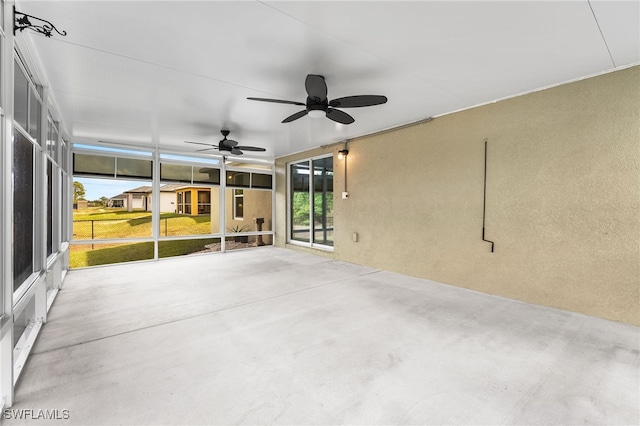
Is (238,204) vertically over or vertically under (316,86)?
under

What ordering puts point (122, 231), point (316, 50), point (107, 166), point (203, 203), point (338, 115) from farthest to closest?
point (203, 203) → point (122, 231) → point (107, 166) → point (338, 115) → point (316, 50)

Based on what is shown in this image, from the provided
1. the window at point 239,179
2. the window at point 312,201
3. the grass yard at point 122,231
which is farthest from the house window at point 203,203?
the window at point 312,201

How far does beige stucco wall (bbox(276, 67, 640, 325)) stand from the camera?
296 centimetres

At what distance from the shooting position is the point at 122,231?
32.7ft

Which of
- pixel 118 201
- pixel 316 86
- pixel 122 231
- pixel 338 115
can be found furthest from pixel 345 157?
pixel 122 231

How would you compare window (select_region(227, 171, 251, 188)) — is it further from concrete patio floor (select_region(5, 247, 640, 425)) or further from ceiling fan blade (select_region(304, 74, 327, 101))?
ceiling fan blade (select_region(304, 74, 327, 101))

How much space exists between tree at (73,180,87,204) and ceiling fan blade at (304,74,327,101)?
19.8 feet

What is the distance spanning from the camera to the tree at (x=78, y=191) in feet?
19.3

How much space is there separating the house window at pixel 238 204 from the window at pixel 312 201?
7.23 feet

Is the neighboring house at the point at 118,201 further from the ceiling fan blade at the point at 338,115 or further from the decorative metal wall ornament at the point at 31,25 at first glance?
the ceiling fan blade at the point at 338,115

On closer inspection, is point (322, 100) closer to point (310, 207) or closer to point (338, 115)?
point (338, 115)

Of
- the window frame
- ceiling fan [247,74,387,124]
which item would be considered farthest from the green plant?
ceiling fan [247,74,387,124]

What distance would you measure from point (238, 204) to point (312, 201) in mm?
3356

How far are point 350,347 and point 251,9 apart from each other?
9.63 feet
